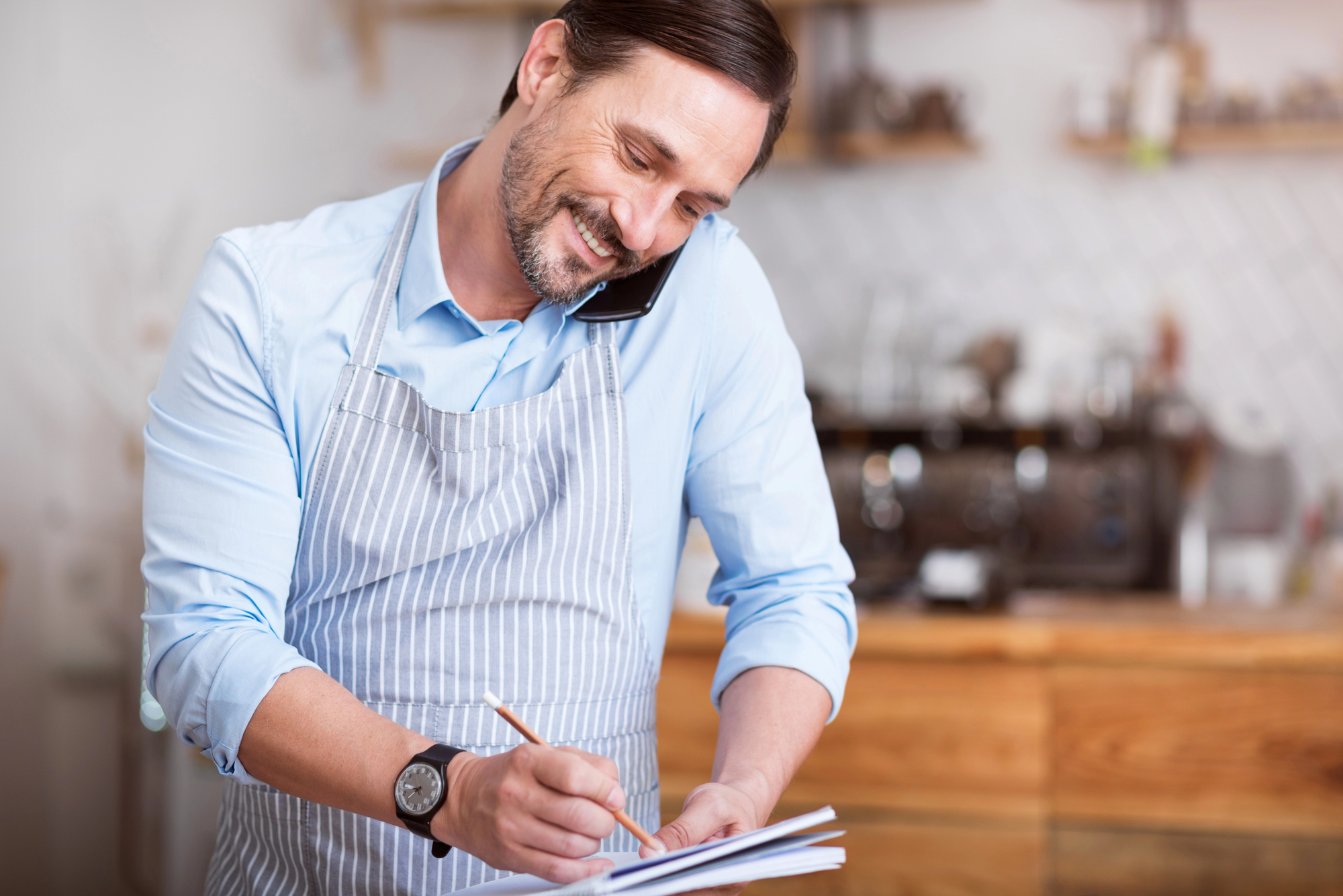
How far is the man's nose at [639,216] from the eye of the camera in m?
1.05

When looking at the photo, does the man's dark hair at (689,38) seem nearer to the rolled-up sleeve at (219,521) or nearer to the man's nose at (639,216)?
the man's nose at (639,216)

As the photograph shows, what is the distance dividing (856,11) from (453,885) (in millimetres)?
2714

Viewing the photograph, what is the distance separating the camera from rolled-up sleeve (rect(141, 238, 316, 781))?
0.95 m

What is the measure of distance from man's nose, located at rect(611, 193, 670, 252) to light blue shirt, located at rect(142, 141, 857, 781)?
0.48ft

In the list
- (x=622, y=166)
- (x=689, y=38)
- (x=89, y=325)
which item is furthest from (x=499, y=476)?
(x=89, y=325)

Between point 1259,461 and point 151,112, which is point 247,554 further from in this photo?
point 1259,461

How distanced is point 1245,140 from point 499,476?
2.49 meters

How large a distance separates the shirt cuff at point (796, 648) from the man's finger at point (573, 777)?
1.14ft

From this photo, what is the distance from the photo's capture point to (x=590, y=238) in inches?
42.8

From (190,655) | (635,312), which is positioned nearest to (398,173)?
(635,312)

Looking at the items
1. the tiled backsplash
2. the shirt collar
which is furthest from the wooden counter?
the shirt collar

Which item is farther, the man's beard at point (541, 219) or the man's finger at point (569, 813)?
the man's beard at point (541, 219)

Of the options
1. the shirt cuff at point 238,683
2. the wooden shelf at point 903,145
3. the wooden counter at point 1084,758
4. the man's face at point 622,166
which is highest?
the wooden shelf at point 903,145

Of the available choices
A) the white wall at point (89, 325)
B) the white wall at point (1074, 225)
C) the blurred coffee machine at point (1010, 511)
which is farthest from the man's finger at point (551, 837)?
the white wall at point (1074, 225)
